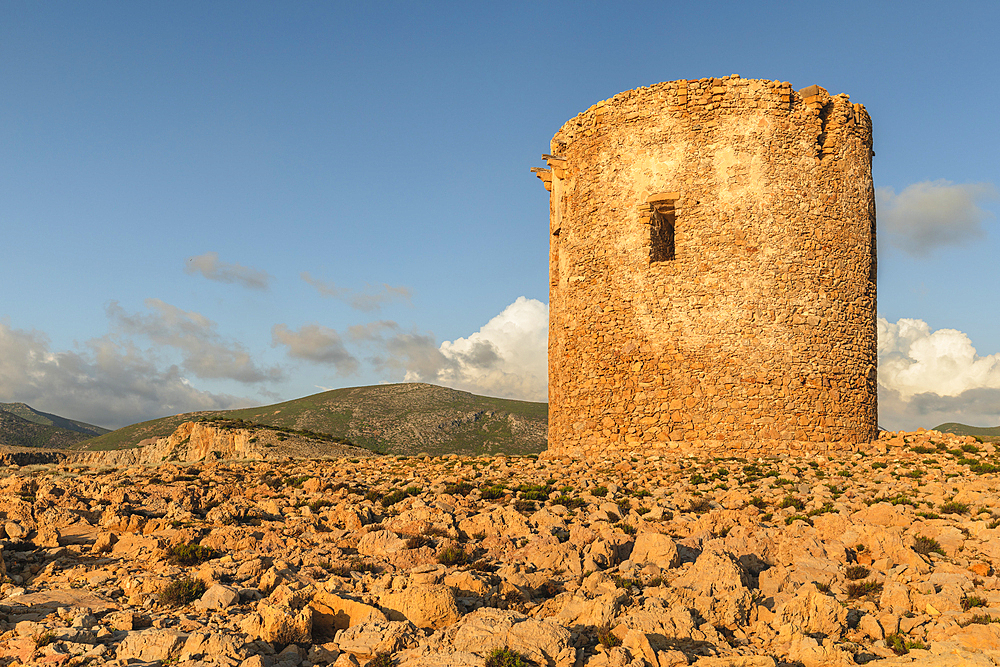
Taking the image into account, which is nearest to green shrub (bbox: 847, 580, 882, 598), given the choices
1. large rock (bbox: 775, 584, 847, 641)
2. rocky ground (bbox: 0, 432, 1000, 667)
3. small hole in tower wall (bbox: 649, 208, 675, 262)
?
rocky ground (bbox: 0, 432, 1000, 667)

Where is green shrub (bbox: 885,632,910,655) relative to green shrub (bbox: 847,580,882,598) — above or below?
below

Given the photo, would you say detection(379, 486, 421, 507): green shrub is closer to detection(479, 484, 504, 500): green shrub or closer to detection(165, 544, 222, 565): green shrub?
detection(479, 484, 504, 500): green shrub

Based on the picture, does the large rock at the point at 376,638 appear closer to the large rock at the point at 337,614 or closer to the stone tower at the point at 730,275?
the large rock at the point at 337,614

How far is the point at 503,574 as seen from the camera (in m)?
6.01

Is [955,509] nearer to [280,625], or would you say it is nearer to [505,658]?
[505,658]

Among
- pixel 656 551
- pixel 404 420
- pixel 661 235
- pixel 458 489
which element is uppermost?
pixel 661 235

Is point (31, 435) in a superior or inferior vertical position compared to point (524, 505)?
inferior

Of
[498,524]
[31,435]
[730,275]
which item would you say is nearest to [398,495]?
[498,524]

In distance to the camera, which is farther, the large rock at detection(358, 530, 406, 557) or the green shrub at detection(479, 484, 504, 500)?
the green shrub at detection(479, 484, 504, 500)

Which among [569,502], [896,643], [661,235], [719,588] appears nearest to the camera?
[896,643]

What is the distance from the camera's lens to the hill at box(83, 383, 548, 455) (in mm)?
64000

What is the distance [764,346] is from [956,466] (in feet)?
12.9

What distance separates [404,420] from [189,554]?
64.3 metres

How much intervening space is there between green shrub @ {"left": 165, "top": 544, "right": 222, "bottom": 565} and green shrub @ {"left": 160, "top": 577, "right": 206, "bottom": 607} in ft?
3.05
